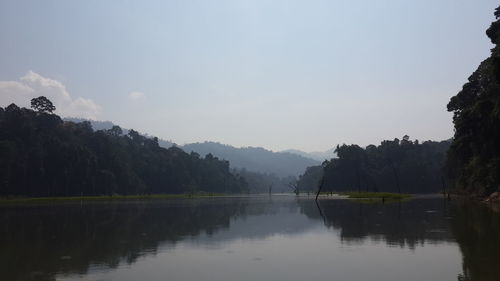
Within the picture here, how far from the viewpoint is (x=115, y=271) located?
18.6 m

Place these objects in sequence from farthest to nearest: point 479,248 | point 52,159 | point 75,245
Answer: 1. point 52,159
2. point 75,245
3. point 479,248

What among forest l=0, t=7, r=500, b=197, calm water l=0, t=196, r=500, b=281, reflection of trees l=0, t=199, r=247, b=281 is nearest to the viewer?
calm water l=0, t=196, r=500, b=281

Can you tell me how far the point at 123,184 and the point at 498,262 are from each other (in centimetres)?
15340

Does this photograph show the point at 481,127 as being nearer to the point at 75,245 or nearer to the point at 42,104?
the point at 75,245

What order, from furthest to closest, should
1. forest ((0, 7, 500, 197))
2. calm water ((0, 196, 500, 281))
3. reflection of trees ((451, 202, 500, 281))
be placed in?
forest ((0, 7, 500, 197)) < calm water ((0, 196, 500, 281)) < reflection of trees ((451, 202, 500, 281))

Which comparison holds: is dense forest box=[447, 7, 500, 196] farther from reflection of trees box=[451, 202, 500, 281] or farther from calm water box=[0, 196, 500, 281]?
calm water box=[0, 196, 500, 281]

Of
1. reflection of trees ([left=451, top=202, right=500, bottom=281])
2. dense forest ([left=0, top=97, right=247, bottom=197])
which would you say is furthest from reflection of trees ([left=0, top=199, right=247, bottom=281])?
dense forest ([left=0, top=97, right=247, bottom=197])

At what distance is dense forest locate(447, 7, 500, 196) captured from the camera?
222ft

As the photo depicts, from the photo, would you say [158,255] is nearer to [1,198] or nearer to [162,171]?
[1,198]

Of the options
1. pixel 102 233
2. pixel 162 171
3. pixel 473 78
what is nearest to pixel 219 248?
pixel 102 233

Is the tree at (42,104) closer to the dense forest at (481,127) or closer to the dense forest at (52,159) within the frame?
the dense forest at (52,159)

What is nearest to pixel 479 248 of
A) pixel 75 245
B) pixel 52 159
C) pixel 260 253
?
pixel 260 253

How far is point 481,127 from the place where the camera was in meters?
75.8

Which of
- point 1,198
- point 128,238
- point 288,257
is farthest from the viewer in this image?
point 1,198
